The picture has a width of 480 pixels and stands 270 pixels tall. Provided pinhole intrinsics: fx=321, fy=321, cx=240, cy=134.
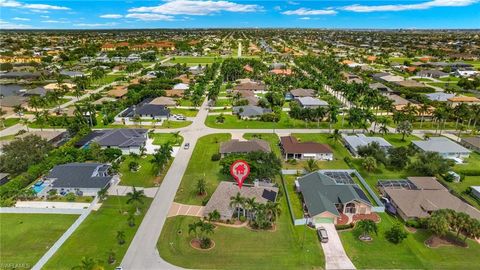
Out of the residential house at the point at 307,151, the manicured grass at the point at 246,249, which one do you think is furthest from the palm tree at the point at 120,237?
the residential house at the point at 307,151

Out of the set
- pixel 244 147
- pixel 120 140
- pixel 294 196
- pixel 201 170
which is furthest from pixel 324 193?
pixel 120 140

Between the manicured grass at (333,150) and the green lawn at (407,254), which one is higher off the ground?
the manicured grass at (333,150)

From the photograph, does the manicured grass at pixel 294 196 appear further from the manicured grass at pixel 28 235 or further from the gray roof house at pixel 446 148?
the manicured grass at pixel 28 235

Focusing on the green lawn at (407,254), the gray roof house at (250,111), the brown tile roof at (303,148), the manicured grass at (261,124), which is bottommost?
the green lawn at (407,254)

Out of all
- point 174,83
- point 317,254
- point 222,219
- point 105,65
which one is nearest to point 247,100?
point 174,83

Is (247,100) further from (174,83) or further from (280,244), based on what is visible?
(280,244)

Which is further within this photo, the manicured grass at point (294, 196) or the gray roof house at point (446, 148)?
the gray roof house at point (446, 148)

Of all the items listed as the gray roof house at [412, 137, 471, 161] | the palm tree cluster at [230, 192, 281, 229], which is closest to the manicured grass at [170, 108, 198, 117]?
the palm tree cluster at [230, 192, 281, 229]
